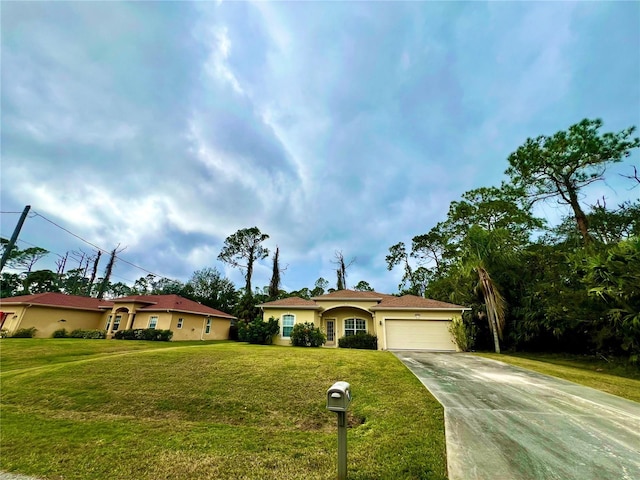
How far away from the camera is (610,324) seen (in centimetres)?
1080

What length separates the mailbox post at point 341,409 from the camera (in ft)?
9.14

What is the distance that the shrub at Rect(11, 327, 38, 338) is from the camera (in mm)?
18812

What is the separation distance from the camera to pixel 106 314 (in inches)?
928

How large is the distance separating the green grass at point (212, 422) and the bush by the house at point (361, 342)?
7.94 meters

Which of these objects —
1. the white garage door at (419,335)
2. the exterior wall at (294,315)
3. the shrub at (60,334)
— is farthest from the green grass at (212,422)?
the shrub at (60,334)

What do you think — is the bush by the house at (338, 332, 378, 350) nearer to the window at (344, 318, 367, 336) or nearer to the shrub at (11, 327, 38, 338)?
the window at (344, 318, 367, 336)

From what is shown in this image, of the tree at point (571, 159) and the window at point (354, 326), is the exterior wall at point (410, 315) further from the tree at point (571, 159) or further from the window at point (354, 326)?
the tree at point (571, 159)

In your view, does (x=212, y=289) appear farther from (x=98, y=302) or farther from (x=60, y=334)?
(x=60, y=334)

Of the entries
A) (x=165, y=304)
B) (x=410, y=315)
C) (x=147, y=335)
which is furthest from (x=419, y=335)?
(x=165, y=304)

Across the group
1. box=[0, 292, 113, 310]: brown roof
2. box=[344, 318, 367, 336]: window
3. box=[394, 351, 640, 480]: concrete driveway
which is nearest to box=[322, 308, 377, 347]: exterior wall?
box=[344, 318, 367, 336]: window

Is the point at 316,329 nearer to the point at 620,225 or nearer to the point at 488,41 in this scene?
the point at 488,41

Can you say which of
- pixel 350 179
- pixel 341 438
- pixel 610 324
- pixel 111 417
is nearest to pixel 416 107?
pixel 350 179

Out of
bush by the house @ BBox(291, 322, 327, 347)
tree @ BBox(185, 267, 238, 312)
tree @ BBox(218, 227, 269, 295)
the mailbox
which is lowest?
the mailbox

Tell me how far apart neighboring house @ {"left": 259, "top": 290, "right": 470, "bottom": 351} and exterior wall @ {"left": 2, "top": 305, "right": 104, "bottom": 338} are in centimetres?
1704
